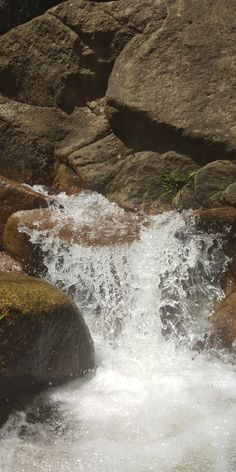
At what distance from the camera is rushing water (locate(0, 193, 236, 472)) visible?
10.5 ft

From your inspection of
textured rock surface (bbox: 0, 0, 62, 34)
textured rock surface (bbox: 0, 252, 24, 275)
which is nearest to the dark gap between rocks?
textured rock surface (bbox: 0, 252, 24, 275)

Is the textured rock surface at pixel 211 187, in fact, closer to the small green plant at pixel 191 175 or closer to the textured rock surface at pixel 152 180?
the small green plant at pixel 191 175

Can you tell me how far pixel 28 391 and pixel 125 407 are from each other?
0.69m

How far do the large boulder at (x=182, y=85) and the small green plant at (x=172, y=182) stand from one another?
1.01 feet

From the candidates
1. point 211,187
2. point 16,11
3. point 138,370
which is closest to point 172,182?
point 211,187

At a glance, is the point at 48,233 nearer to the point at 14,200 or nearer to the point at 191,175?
the point at 14,200

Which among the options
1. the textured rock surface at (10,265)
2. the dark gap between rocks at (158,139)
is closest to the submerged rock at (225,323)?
the dark gap between rocks at (158,139)

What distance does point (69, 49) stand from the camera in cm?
686

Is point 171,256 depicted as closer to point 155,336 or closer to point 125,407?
point 155,336

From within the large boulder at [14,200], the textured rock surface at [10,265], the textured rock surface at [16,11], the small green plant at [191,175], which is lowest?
the textured rock surface at [10,265]

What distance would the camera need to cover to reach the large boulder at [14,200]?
226 inches

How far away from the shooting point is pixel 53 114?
696 centimetres

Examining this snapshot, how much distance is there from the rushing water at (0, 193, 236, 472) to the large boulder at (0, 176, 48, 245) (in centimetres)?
39

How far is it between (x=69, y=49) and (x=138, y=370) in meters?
4.44
